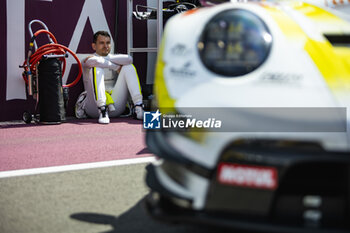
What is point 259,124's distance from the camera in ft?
5.88

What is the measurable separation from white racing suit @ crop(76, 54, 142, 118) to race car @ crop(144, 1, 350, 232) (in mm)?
5182

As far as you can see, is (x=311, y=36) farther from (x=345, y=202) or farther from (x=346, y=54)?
(x=345, y=202)

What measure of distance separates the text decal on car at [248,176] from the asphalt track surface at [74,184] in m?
0.23

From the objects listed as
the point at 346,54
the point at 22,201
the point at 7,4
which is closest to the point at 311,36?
the point at 346,54

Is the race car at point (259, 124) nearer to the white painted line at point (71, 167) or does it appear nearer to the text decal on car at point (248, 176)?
the text decal on car at point (248, 176)

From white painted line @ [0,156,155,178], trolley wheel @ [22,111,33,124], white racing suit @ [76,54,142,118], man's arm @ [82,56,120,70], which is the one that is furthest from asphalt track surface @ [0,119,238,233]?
man's arm @ [82,56,120,70]

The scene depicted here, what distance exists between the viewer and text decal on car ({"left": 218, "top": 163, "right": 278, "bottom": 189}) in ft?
5.67

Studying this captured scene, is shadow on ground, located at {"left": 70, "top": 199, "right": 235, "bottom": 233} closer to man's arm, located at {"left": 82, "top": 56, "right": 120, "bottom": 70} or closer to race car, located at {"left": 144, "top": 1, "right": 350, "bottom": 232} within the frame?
race car, located at {"left": 144, "top": 1, "right": 350, "bottom": 232}

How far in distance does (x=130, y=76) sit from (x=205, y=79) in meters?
5.63

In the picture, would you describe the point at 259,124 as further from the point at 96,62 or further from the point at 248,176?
the point at 96,62

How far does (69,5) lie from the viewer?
766 centimetres

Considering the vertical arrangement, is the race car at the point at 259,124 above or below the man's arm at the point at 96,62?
below

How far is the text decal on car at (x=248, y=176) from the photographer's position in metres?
1.73

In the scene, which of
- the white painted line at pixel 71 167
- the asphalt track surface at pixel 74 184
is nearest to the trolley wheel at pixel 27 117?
the asphalt track surface at pixel 74 184
